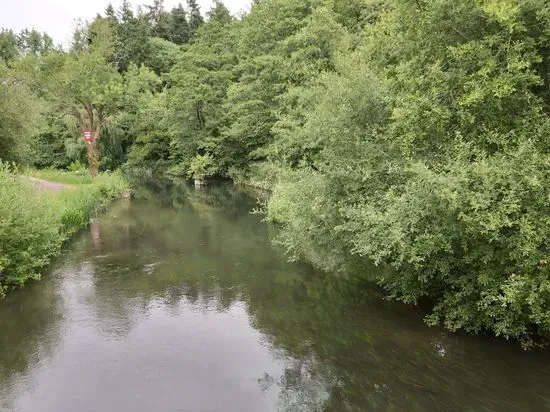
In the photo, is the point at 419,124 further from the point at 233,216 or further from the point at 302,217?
the point at 233,216

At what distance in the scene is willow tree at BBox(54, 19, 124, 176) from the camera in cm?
3741

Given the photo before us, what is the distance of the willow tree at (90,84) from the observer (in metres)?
37.4

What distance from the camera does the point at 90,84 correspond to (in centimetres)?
3800

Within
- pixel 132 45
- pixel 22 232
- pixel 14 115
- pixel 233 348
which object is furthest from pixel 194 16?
pixel 233 348

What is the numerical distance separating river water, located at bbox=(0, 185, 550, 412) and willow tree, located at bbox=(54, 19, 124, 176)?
2431 cm

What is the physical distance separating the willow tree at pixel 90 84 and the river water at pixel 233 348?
79.8ft

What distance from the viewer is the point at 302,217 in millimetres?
13266

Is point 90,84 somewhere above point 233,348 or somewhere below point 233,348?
above

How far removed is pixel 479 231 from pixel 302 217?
5201 mm

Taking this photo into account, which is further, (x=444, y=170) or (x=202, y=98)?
(x=202, y=98)

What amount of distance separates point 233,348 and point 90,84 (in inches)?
1295

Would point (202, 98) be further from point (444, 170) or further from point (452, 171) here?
point (452, 171)

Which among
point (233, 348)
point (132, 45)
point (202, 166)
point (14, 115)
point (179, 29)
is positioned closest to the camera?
point (233, 348)

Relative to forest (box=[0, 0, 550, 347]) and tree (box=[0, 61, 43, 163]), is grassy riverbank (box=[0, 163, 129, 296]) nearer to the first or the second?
forest (box=[0, 0, 550, 347])
